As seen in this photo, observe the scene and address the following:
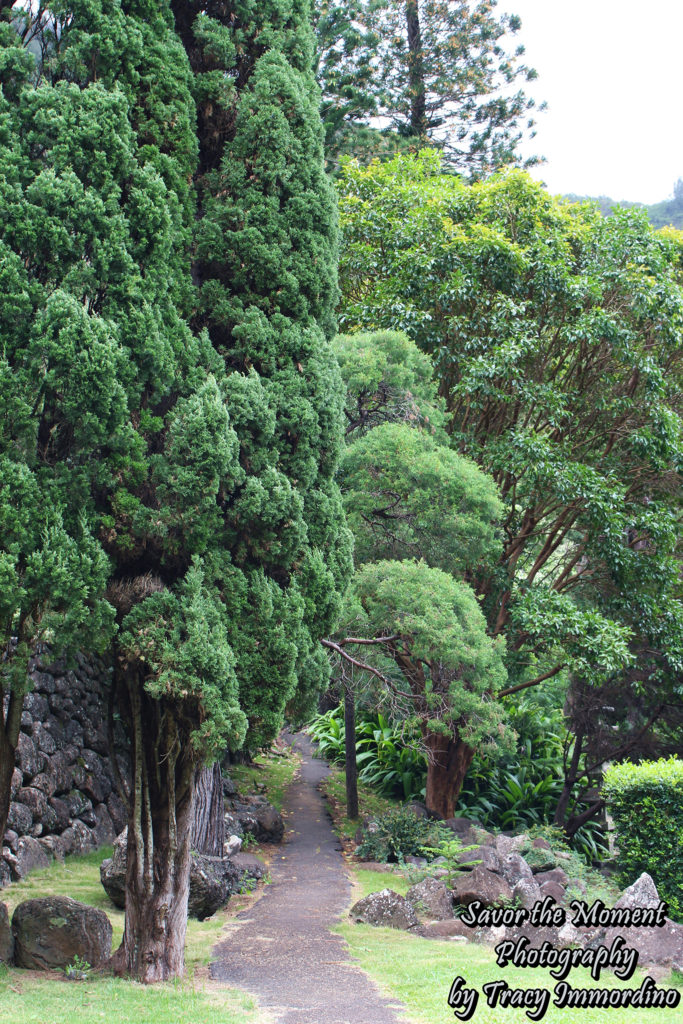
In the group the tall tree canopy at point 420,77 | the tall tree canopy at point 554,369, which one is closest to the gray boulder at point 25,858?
the tall tree canopy at point 554,369

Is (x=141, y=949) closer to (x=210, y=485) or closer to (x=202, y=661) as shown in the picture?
(x=202, y=661)

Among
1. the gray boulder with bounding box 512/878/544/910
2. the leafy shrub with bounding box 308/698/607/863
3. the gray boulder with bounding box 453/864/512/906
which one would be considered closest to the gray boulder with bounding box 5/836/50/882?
the gray boulder with bounding box 453/864/512/906

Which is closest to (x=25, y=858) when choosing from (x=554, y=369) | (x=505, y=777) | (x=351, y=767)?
(x=351, y=767)

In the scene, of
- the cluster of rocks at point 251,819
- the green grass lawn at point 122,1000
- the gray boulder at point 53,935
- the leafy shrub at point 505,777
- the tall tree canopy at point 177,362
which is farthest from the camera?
the leafy shrub at point 505,777

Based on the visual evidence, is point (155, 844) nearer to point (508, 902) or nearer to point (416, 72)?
point (508, 902)

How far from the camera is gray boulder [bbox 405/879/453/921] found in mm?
8195

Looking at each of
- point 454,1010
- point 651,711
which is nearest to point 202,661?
point 454,1010

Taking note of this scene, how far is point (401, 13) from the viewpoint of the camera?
19.3 meters

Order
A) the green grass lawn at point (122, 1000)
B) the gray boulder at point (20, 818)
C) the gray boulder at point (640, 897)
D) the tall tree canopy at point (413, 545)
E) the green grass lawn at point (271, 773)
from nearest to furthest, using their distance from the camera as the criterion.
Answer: the green grass lawn at point (122, 1000)
the gray boulder at point (640, 897)
the gray boulder at point (20, 818)
the tall tree canopy at point (413, 545)
the green grass lawn at point (271, 773)

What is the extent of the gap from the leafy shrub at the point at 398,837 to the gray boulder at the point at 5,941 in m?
6.07

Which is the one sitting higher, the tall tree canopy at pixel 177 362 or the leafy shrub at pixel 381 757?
the tall tree canopy at pixel 177 362

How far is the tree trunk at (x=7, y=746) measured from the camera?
5.64 m

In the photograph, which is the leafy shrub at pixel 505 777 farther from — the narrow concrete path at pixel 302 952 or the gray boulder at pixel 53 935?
the gray boulder at pixel 53 935

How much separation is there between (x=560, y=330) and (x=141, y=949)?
32.2 feet
